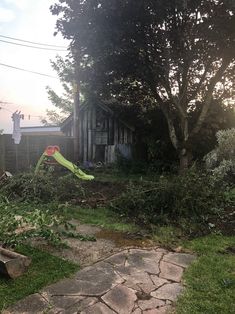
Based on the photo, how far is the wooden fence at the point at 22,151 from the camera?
1377 cm

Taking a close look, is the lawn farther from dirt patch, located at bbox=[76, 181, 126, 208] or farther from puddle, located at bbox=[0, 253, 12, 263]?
puddle, located at bbox=[0, 253, 12, 263]

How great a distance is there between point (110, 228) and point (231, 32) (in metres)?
8.79

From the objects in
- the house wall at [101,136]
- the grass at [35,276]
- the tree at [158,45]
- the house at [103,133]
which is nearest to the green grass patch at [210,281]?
the grass at [35,276]

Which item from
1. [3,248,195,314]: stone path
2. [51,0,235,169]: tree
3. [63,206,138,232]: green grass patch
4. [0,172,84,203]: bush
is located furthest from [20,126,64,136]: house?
[3,248,195,314]: stone path

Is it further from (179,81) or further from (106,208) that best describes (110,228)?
(179,81)

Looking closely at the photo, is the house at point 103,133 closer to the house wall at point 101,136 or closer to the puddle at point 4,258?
the house wall at point 101,136

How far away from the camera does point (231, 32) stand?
12047 mm

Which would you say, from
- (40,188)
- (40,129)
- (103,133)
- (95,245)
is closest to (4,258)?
(95,245)

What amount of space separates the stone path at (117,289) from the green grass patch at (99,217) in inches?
65.5

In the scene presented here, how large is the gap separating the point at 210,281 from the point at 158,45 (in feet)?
33.0

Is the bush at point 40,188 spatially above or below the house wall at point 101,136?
below

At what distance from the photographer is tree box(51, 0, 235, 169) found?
11578 mm

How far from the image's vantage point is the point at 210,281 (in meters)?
4.34

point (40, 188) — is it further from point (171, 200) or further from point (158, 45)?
point (158, 45)
